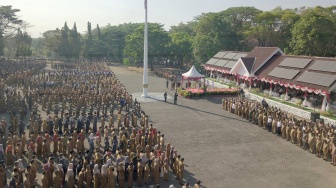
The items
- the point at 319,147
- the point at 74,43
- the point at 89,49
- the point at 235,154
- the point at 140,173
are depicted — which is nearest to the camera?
the point at 140,173

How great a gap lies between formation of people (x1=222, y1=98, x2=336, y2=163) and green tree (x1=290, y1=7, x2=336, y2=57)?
18.5 m

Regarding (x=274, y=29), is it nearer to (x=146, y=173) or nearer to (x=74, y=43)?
(x=74, y=43)

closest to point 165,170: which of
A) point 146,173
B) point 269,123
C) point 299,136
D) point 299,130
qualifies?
point 146,173

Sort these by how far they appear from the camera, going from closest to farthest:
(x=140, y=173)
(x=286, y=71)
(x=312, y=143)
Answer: (x=140, y=173) < (x=312, y=143) < (x=286, y=71)

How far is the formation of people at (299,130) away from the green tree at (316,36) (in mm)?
18454

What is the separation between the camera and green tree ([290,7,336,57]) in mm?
34656

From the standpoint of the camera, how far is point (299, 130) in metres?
16.0

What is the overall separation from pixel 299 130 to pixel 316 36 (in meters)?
22.8

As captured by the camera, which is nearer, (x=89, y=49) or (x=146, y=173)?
(x=146, y=173)

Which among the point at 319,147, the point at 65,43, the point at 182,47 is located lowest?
the point at 319,147

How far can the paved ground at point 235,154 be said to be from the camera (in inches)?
476

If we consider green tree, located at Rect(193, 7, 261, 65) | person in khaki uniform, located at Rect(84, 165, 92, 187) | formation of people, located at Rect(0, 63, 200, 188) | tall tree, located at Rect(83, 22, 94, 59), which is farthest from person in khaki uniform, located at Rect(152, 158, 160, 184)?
tall tree, located at Rect(83, 22, 94, 59)

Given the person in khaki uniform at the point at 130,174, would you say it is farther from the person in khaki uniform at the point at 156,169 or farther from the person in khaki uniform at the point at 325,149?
the person in khaki uniform at the point at 325,149

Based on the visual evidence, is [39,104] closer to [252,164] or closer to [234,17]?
[252,164]
